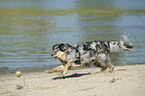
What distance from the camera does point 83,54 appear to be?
338 inches

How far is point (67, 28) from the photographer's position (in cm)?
2158

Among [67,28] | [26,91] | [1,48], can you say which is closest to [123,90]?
[26,91]

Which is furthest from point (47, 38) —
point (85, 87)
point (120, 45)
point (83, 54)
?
point (85, 87)

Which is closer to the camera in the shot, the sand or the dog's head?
the sand

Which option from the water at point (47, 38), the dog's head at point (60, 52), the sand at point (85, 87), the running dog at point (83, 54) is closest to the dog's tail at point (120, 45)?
the running dog at point (83, 54)

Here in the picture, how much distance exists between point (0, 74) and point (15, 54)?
289 centimetres

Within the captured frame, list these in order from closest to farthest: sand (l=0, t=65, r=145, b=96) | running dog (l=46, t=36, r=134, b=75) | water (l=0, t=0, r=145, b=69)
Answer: sand (l=0, t=65, r=145, b=96) < running dog (l=46, t=36, r=134, b=75) < water (l=0, t=0, r=145, b=69)

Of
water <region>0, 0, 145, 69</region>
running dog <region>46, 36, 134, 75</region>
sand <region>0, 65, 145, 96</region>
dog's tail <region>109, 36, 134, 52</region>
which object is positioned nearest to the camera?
sand <region>0, 65, 145, 96</region>

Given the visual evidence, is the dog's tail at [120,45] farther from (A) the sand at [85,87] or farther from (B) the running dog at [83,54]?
(A) the sand at [85,87]

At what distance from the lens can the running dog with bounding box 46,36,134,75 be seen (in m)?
8.43

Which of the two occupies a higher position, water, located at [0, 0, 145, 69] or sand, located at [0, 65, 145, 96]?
water, located at [0, 0, 145, 69]

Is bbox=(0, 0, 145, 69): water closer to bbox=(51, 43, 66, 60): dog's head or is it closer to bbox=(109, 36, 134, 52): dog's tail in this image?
bbox=(109, 36, 134, 52): dog's tail

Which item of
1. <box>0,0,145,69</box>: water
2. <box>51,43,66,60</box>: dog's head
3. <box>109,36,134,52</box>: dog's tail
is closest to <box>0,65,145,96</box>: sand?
<box>51,43,66,60</box>: dog's head

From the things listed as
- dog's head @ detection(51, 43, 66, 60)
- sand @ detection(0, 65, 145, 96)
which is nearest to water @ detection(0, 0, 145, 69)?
dog's head @ detection(51, 43, 66, 60)
